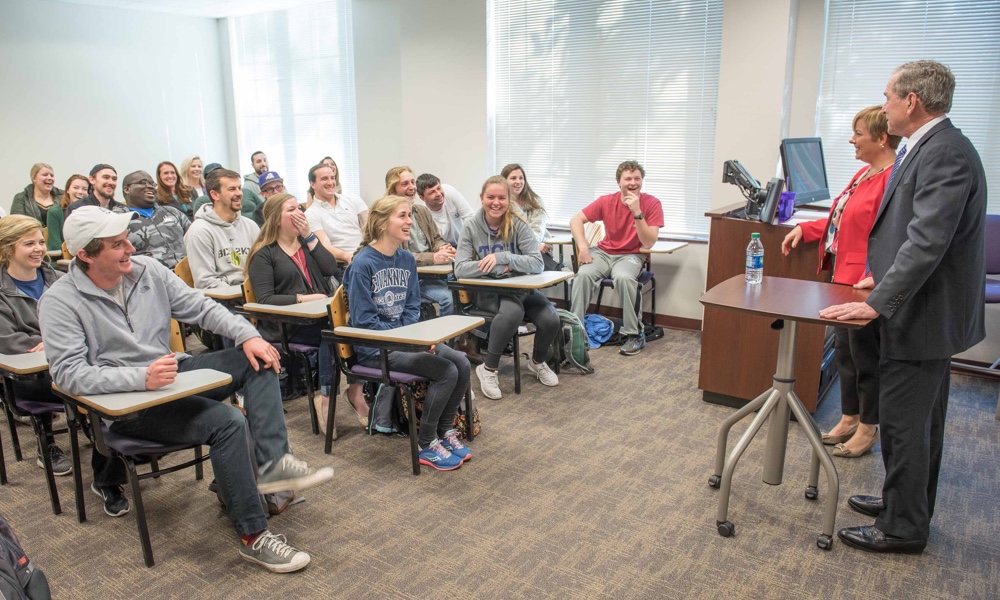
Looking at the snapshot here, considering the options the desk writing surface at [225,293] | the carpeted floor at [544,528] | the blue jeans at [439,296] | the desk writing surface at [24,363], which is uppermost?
the desk writing surface at [225,293]

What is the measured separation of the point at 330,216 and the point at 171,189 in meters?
1.71

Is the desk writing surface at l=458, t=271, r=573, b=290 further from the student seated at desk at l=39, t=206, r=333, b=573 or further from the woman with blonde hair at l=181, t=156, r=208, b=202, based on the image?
the woman with blonde hair at l=181, t=156, r=208, b=202

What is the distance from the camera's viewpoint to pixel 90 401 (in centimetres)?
212

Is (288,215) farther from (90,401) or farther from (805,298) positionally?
(805,298)

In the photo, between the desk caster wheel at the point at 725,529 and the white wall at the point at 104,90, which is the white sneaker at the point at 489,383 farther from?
the white wall at the point at 104,90

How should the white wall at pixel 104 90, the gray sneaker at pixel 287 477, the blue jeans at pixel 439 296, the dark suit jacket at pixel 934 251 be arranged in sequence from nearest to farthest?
the dark suit jacket at pixel 934 251 < the gray sneaker at pixel 287 477 < the blue jeans at pixel 439 296 < the white wall at pixel 104 90

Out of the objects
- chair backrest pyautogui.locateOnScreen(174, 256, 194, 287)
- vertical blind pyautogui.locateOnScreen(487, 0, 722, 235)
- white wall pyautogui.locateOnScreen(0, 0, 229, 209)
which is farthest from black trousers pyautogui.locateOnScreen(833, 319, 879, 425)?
white wall pyautogui.locateOnScreen(0, 0, 229, 209)

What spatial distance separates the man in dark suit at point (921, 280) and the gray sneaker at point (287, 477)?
175cm

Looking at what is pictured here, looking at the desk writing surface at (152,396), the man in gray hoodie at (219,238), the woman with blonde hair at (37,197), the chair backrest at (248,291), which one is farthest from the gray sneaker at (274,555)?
the woman with blonde hair at (37,197)

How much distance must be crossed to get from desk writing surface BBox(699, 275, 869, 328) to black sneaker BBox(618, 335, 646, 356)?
208 cm

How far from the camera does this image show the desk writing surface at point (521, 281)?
373cm

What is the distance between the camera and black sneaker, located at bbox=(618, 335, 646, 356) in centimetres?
473

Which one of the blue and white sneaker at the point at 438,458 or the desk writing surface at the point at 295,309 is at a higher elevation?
the desk writing surface at the point at 295,309

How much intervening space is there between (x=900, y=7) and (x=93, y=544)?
208 inches
